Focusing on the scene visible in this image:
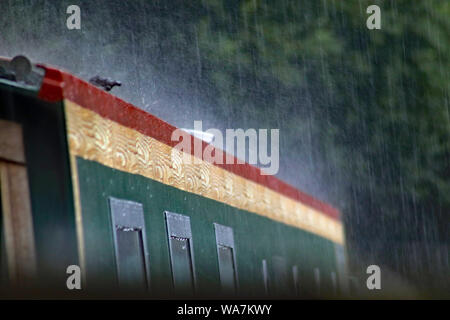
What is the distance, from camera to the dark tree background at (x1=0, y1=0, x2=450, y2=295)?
78.6 feet

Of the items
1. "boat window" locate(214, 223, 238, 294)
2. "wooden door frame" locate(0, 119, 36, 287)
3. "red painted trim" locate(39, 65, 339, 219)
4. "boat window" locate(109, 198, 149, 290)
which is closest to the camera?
"wooden door frame" locate(0, 119, 36, 287)

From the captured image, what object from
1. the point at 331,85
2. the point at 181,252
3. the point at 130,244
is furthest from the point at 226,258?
the point at 331,85

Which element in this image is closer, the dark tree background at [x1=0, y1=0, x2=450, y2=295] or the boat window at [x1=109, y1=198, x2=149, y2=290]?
the boat window at [x1=109, y1=198, x2=149, y2=290]

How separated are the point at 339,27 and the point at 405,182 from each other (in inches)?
165

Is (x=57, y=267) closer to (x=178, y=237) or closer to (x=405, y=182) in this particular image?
(x=178, y=237)

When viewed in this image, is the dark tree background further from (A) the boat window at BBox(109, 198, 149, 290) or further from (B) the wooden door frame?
(B) the wooden door frame

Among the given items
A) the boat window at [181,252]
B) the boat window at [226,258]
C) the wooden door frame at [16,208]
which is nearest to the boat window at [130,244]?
the boat window at [181,252]

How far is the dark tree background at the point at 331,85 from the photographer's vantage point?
2397 centimetres

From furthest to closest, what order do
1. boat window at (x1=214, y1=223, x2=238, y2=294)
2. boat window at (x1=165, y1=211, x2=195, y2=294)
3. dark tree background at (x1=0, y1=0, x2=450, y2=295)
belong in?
dark tree background at (x1=0, y1=0, x2=450, y2=295), boat window at (x1=214, y1=223, x2=238, y2=294), boat window at (x1=165, y1=211, x2=195, y2=294)

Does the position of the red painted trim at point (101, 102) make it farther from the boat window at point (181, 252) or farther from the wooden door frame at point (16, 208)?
the boat window at point (181, 252)

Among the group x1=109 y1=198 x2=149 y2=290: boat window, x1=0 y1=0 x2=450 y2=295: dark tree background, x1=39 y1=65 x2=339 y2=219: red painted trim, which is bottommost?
x1=109 y1=198 x2=149 y2=290: boat window

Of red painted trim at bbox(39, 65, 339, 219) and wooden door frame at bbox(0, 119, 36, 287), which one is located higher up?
red painted trim at bbox(39, 65, 339, 219)

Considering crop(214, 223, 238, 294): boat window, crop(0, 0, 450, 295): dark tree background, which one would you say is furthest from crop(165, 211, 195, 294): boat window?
crop(0, 0, 450, 295): dark tree background
